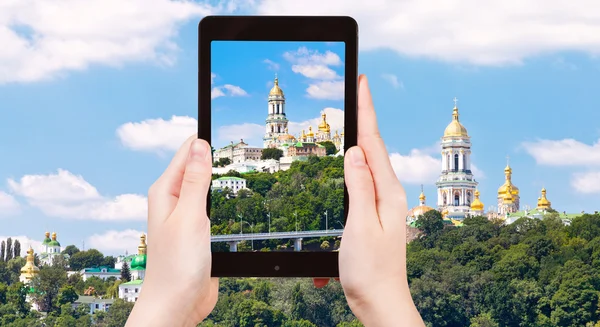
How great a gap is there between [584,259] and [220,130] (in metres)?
33.8

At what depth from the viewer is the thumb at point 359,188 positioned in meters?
1.14

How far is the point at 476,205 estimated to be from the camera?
169 ft

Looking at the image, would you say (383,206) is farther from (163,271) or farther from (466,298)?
(466,298)

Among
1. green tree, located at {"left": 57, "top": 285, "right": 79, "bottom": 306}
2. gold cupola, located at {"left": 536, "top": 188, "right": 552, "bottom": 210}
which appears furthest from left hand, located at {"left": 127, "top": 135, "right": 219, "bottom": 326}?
gold cupola, located at {"left": 536, "top": 188, "right": 552, "bottom": 210}

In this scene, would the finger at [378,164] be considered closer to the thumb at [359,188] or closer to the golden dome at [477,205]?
the thumb at [359,188]

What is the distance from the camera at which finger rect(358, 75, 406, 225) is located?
1.15 metres

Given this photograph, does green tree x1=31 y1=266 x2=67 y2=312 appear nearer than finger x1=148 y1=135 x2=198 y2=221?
No

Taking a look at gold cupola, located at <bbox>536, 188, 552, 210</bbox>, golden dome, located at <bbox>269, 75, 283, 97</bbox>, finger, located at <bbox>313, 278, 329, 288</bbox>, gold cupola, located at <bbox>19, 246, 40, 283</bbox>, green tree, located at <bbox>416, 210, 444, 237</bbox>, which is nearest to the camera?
finger, located at <bbox>313, 278, 329, 288</bbox>

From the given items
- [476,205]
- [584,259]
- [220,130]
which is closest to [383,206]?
[220,130]

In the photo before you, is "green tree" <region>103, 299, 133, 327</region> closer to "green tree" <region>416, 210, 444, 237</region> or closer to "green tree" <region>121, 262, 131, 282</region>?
"green tree" <region>121, 262, 131, 282</region>

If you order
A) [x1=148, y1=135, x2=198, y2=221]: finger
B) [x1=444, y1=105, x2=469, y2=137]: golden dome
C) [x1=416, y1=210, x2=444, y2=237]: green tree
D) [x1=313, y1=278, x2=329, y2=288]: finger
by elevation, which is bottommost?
[x1=313, y1=278, x2=329, y2=288]: finger

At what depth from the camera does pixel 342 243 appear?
3.79ft

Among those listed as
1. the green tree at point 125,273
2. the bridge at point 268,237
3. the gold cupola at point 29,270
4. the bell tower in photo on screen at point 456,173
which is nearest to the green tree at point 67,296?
the gold cupola at point 29,270

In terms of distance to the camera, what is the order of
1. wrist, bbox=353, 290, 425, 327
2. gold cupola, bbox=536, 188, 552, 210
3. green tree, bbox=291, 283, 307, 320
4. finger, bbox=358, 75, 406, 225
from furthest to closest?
gold cupola, bbox=536, 188, 552, 210
green tree, bbox=291, 283, 307, 320
finger, bbox=358, 75, 406, 225
wrist, bbox=353, 290, 425, 327
